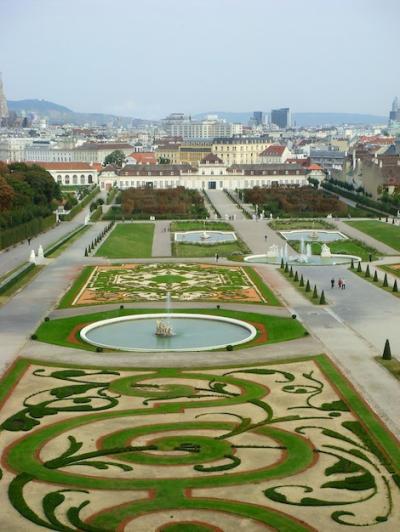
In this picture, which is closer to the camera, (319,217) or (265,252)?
(265,252)

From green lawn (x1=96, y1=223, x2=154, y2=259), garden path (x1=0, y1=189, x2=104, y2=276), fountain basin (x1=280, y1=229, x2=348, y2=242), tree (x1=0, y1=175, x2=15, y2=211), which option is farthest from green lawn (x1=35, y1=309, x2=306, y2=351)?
tree (x1=0, y1=175, x2=15, y2=211)

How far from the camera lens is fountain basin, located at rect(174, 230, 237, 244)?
74.6 meters

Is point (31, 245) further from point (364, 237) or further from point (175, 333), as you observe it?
point (175, 333)

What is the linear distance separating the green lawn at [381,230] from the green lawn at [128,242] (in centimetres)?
1907

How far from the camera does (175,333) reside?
37.3 m

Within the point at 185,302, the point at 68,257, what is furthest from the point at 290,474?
the point at 68,257

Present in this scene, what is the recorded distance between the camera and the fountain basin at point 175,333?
3494 centimetres

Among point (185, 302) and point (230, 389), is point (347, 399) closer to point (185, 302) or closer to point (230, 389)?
point (230, 389)

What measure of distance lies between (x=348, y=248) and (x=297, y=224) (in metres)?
19.0

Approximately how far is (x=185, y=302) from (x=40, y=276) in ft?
43.6

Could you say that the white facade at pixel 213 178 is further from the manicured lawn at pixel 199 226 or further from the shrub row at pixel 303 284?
the shrub row at pixel 303 284

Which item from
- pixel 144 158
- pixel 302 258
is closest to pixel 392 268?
pixel 302 258

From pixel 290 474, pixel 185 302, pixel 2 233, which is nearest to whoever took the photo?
pixel 290 474

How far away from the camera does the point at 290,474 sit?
21.0m
